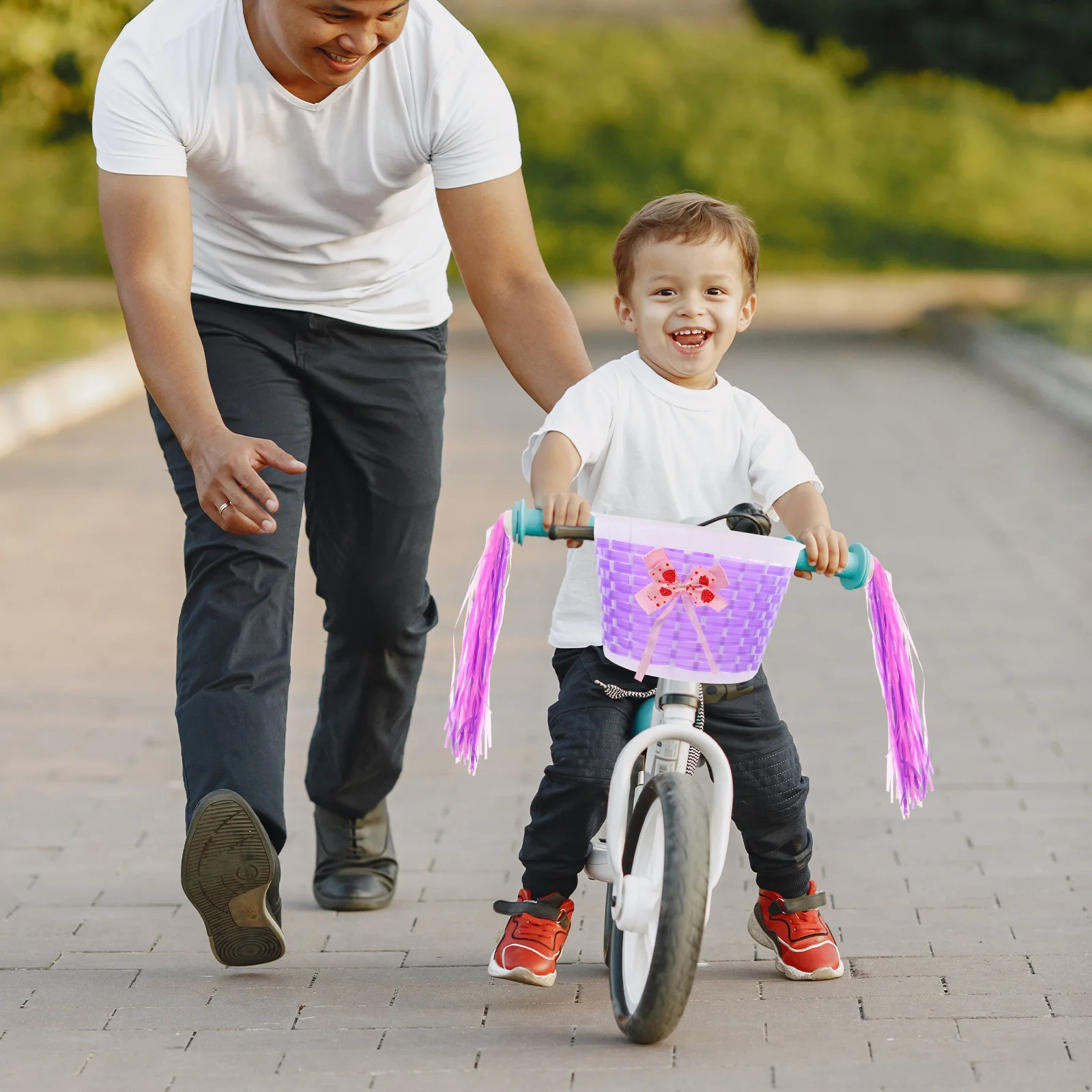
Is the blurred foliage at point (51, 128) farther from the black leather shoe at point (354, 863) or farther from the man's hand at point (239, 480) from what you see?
the man's hand at point (239, 480)

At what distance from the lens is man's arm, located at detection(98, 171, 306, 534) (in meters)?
3.25

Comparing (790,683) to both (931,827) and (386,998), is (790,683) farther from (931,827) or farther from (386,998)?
(386,998)

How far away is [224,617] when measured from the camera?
11.4 ft

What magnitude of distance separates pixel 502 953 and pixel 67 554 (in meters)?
5.76

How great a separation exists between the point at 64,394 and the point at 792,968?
38.7 ft

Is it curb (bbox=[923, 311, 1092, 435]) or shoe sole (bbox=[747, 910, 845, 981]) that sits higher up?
shoe sole (bbox=[747, 910, 845, 981])

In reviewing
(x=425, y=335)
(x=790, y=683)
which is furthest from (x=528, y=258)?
(x=790, y=683)

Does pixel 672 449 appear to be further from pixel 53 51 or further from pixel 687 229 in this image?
pixel 53 51

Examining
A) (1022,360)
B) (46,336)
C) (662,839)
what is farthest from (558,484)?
(46,336)

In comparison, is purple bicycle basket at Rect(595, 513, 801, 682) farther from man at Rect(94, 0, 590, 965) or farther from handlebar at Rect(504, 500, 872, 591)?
man at Rect(94, 0, 590, 965)

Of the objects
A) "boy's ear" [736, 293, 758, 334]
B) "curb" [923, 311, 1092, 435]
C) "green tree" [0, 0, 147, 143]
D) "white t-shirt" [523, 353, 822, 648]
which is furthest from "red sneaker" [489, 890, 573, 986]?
"curb" [923, 311, 1092, 435]

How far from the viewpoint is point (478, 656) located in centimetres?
338

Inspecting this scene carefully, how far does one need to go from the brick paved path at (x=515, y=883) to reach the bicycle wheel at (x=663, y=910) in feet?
0.34

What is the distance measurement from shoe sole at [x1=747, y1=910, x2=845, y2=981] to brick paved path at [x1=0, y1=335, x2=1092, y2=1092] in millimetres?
38
